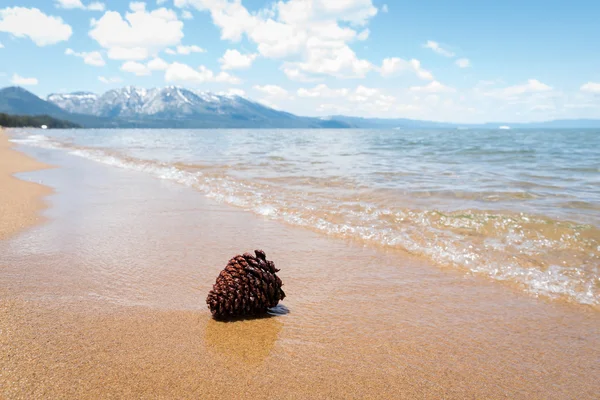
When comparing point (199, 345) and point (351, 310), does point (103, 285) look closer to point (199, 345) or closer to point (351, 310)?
point (199, 345)

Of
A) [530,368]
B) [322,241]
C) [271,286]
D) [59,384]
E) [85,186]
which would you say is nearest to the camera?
[59,384]

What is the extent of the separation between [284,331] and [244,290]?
0.46 m

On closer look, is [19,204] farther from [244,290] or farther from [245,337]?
[245,337]

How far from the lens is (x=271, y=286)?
3.28 metres

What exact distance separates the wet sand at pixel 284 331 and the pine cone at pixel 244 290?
115mm

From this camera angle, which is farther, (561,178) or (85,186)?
(561,178)

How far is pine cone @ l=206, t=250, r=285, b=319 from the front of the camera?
10.3ft

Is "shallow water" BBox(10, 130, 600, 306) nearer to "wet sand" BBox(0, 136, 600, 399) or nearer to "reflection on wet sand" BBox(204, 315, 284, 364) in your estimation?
"wet sand" BBox(0, 136, 600, 399)

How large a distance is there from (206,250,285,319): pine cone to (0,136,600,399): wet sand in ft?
0.38

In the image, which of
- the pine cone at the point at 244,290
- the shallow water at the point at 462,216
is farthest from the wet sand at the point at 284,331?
the shallow water at the point at 462,216

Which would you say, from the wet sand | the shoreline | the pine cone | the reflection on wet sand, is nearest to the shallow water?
the wet sand

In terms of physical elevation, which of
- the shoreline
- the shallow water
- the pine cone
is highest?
the pine cone

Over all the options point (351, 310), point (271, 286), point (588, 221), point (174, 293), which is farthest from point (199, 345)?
point (588, 221)

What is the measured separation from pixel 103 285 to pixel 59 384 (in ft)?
5.55
